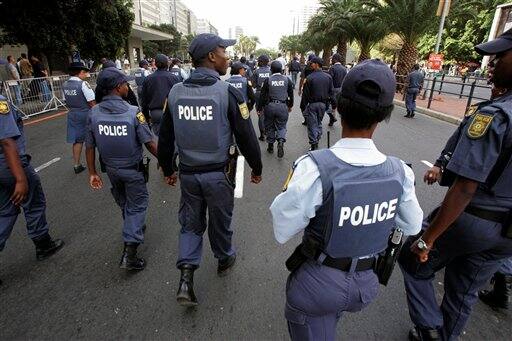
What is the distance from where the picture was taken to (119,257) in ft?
10.9

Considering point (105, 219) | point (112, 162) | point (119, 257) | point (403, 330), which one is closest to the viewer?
point (403, 330)

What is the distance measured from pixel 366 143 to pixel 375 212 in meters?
0.31

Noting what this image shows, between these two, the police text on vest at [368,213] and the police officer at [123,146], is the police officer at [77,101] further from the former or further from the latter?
the police text on vest at [368,213]

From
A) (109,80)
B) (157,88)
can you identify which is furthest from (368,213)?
(157,88)

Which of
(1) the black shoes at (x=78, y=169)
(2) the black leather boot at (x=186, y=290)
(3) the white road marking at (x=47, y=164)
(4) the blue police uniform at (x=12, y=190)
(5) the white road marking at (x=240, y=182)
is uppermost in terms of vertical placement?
(4) the blue police uniform at (x=12, y=190)

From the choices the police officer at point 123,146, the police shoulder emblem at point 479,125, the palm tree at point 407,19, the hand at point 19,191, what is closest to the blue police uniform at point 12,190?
the hand at point 19,191

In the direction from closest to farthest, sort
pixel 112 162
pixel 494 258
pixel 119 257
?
pixel 494 258, pixel 112 162, pixel 119 257

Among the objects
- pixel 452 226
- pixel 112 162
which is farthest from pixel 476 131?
pixel 112 162

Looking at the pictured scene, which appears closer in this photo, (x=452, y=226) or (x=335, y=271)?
(x=335, y=271)

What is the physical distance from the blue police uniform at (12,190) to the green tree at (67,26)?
1390 centimetres

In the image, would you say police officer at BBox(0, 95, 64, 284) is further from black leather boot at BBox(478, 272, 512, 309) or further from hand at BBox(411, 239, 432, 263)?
black leather boot at BBox(478, 272, 512, 309)

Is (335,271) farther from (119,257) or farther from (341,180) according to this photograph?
(119,257)

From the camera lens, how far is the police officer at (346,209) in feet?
4.49

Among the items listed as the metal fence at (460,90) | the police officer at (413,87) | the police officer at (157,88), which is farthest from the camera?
the police officer at (413,87)
